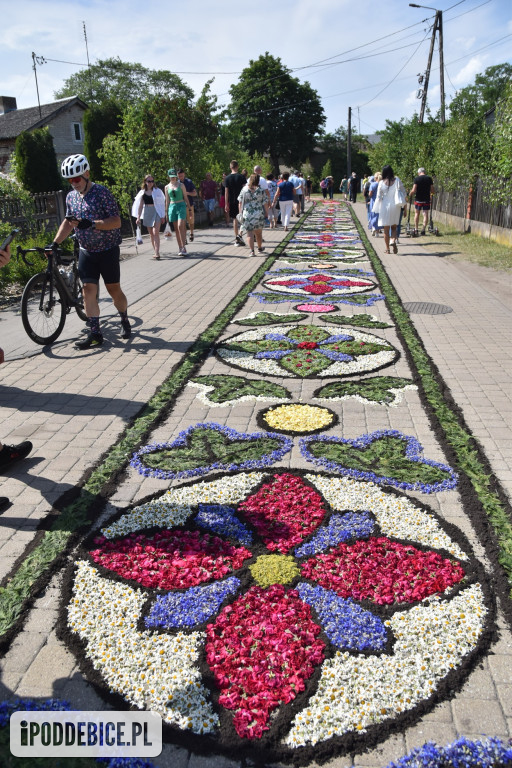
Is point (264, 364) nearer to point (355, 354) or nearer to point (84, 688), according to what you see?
point (355, 354)

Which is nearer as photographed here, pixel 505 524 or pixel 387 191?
pixel 505 524

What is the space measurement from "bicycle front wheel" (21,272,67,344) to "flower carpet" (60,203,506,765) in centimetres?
269

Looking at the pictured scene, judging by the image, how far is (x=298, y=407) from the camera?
491 centimetres

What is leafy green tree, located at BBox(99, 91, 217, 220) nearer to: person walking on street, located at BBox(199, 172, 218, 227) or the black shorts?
person walking on street, located at BBox(199, 172, 218, 227)

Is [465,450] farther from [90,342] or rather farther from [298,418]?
[90,342]

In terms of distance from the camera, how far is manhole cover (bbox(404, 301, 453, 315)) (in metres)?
8.31

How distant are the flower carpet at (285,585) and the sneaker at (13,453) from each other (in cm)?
73

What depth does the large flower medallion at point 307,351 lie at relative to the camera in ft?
19.4

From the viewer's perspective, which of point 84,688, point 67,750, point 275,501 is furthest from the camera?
point 275,501

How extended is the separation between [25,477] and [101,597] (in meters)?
1.40

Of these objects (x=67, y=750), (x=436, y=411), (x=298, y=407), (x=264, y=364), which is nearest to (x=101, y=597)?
(x=67, y=750)

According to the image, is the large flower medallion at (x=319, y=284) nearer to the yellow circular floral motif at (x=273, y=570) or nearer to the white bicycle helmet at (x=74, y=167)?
the white bicycle helmet at (x=74, y=167)

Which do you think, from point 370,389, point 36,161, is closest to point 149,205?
point 370,389

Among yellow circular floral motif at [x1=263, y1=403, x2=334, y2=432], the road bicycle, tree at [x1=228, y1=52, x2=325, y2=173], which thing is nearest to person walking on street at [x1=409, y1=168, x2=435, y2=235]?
the road bicycle
